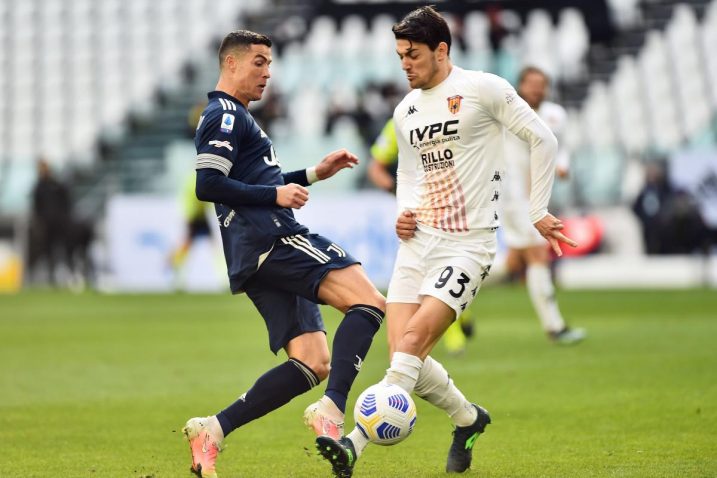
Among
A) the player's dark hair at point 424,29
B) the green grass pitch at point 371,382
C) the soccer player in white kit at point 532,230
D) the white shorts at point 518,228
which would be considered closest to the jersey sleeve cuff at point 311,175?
the player's dark hair at point 424,29

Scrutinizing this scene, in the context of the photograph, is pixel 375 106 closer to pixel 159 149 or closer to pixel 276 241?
pixel 159 149

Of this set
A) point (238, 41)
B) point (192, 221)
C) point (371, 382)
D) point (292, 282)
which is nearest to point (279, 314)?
point (292, 282)

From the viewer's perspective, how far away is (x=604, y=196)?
2386 cm

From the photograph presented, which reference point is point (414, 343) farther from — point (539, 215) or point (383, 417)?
point (539, 215)

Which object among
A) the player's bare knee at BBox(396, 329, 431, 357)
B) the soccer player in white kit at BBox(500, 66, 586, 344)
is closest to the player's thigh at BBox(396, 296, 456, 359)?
the player's bare knee at BBox(396, 329, 431, 357)

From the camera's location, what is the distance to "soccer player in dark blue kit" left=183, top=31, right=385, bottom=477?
561 centimetres

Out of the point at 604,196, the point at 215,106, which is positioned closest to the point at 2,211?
the point at 604,196

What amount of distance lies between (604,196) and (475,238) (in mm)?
18395

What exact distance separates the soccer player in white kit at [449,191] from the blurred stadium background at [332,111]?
15.4m

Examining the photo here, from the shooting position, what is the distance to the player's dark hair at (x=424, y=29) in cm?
582

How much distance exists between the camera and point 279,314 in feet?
19.3

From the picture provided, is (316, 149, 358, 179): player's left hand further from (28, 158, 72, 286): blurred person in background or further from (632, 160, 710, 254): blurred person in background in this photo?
(28, 158, 72, 286): blurred person in background

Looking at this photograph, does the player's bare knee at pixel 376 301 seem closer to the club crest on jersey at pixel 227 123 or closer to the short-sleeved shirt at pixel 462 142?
the short-sleeved shirt at pixel 462 142

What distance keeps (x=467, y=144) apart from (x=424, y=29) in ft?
1.82
